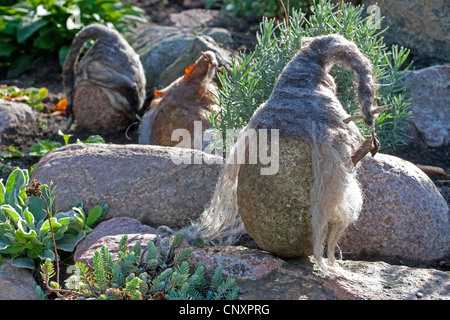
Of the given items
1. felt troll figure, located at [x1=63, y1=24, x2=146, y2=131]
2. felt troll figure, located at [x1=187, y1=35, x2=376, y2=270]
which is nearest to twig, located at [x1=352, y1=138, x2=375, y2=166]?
felt troll figure, located at [x1=187, y1=35, x2=376, y2=270]

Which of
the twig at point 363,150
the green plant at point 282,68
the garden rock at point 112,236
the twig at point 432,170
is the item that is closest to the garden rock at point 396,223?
the green plant at point 282,68

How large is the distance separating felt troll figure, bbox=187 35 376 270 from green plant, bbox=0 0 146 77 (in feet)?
15.7

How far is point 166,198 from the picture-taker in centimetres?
346

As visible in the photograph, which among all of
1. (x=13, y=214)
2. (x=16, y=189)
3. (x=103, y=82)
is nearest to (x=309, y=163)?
(x=13, y=214)

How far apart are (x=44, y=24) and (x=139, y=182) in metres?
4.23

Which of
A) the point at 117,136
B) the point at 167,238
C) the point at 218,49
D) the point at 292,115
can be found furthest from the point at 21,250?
the point at 218,49

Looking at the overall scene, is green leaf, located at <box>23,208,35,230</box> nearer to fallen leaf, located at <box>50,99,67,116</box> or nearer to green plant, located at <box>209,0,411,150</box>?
green plant, located at <box>209,0,411,150</box>

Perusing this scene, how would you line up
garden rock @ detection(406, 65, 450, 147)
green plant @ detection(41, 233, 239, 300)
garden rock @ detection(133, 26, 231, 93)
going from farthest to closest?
garden rock @ detection(133, 26, 231, 93) → garden rock @ detection(406, 65, 450, 147) → green plant @ detection(41, 233, 239, 300)

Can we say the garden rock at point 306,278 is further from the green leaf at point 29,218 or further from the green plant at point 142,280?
the green leaf at point 29,218

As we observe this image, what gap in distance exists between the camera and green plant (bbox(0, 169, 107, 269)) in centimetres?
300

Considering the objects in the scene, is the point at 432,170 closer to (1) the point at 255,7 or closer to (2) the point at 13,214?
(2) the point at 13,214

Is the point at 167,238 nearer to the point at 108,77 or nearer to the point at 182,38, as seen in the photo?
the point at 108,77

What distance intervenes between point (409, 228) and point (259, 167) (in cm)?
105

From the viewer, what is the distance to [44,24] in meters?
6.91
